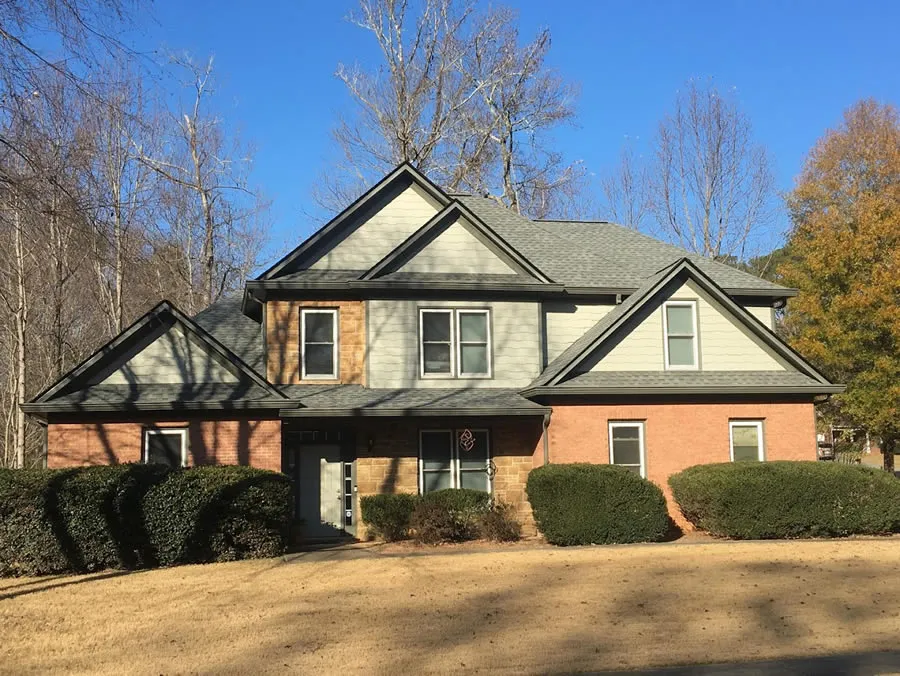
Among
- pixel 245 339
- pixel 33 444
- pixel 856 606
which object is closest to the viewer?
pixel 856 606

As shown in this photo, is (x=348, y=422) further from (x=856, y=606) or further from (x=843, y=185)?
(x=843, y=185)

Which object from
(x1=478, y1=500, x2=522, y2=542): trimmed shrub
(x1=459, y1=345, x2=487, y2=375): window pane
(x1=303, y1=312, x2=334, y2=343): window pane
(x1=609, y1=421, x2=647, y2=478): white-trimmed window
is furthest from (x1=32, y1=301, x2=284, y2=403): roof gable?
(x1=609, y1=421, x2=647, y2=478): white-trimmed window

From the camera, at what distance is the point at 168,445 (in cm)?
1831

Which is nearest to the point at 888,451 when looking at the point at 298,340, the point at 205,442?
the point at 298,340

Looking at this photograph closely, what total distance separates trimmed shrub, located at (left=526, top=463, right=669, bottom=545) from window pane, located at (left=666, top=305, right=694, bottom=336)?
4.47 m

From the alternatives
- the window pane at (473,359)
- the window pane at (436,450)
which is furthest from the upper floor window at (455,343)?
the window pane at (436,450)

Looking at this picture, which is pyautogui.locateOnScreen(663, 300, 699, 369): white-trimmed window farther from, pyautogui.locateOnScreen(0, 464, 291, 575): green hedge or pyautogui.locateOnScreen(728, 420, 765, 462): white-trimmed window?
pyautogui.locateOnScreen(0, 464, 291, 575): green hedge

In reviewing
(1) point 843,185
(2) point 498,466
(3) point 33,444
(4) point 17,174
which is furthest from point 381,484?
(1) point 843,185

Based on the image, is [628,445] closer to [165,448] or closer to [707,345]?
[707,345]

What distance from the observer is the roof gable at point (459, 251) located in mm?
20578

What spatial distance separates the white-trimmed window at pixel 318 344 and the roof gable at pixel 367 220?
1.10 metres

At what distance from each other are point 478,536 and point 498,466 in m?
2.44

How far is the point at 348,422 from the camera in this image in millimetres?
19703

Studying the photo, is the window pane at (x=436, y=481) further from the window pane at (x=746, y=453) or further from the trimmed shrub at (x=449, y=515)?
the window pane at (x=746, y=453)
